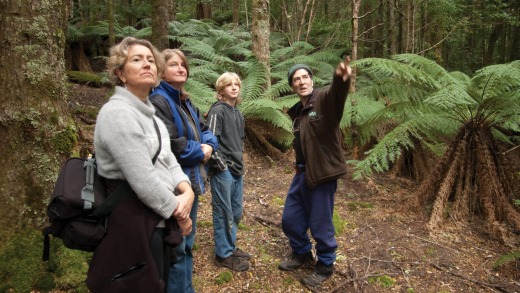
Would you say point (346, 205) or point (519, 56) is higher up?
point (519, 56)

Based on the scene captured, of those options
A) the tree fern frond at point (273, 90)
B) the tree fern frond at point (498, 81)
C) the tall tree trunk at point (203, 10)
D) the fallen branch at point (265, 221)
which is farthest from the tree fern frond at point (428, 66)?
the tall tree trunk at point (203, 10)

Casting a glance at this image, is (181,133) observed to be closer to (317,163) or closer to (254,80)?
(317,163)

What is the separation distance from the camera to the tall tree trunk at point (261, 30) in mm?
6215

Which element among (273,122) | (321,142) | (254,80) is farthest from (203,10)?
(321,142)

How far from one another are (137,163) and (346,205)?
145 inches

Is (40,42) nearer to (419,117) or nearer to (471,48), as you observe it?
(419,117)

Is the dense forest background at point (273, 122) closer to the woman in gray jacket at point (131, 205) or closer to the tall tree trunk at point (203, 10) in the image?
the woman in gray jacket at point (131, 205)

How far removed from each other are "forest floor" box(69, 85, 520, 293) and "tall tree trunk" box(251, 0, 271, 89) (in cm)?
268

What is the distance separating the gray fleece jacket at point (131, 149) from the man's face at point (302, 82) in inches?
63.0

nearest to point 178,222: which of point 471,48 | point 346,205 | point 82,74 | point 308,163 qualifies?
point 308,163

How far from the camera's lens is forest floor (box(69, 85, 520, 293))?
3.12m

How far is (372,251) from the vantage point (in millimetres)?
3686

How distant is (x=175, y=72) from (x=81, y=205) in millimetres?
1239

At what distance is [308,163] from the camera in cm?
300
